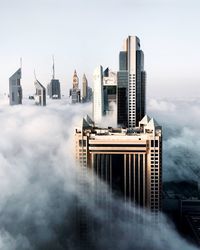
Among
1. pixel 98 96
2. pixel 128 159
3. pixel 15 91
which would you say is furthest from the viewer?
pixel 98 96

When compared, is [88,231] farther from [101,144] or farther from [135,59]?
[135,59]

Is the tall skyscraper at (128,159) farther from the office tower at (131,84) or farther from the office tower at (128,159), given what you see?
the office tower at (131,84)

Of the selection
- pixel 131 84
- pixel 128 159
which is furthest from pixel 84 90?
pixel 128 159

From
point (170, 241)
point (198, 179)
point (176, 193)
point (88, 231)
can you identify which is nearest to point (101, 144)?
point (88, 231)

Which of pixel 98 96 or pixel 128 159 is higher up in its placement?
pixel 98 96

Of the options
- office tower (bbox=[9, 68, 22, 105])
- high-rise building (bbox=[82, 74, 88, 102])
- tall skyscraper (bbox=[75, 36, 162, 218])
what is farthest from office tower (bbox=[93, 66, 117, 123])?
tall skyscraper (bbox=[75, 36, 162, 218])

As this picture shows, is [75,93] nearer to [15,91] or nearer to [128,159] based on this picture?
[15,91]
